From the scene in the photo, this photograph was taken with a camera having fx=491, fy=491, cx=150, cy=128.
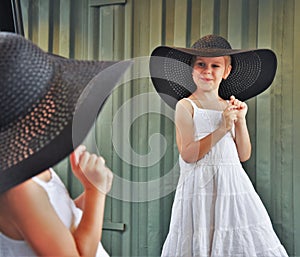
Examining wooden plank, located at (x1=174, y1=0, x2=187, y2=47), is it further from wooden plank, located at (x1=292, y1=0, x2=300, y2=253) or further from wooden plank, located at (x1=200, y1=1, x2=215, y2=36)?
wooden plank, located at (x1=292, y1=0, x2=300, y2=253)

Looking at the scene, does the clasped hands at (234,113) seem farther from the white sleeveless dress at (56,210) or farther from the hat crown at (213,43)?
the white sleeveless dress at (56,210)

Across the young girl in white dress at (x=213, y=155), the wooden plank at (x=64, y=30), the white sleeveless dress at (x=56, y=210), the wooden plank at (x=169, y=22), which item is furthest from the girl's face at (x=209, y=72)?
the white sleeveless dress at (x=56, y=210)

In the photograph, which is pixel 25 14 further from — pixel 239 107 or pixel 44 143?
pixel 44 143

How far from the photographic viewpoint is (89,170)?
49 cm

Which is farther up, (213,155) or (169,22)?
(169,22)

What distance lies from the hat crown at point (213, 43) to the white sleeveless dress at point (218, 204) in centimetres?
12

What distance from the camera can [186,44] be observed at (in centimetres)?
94

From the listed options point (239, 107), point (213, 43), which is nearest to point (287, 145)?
point (239, 107)

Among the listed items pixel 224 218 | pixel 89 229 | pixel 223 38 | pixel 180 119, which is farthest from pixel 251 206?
pixel 89 229

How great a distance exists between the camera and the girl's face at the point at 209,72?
855 mm

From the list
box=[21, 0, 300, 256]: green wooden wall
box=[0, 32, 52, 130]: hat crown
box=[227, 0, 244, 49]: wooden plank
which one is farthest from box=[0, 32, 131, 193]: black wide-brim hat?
box=[227, 0, 244, 49]: wooden plank

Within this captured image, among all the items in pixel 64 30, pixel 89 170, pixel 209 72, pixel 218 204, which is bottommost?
pixel 218 204

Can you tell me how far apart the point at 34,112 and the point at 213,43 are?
552 millimetres

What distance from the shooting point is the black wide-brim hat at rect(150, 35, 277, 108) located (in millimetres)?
844
